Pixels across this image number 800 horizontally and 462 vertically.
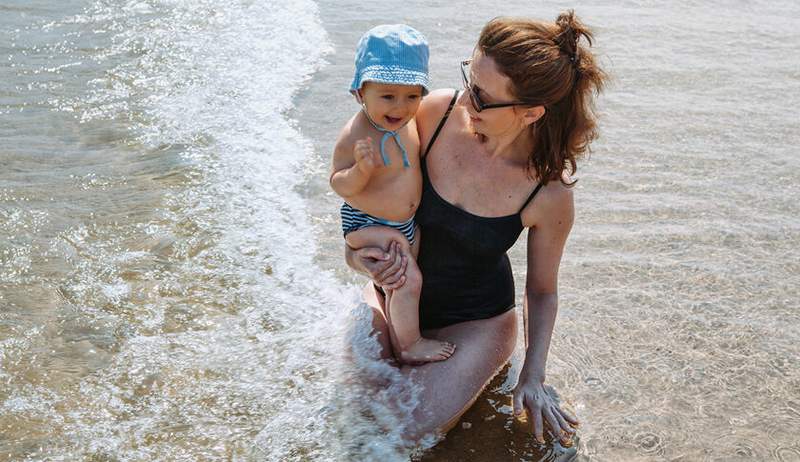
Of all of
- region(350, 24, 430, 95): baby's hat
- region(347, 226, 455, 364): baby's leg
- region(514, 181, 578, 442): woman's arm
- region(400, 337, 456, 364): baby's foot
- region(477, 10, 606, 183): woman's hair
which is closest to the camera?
region(477, 10, 606, 183): woman's hair

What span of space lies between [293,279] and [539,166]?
177cm

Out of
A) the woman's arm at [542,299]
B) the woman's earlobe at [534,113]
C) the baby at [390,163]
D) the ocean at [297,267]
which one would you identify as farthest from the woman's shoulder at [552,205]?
the ocean at [297,267]

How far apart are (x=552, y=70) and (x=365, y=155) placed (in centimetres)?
75

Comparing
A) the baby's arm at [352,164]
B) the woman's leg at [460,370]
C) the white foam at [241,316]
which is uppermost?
the baby's arm at [352,164]

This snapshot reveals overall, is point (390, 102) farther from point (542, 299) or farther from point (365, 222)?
point (542, 299)

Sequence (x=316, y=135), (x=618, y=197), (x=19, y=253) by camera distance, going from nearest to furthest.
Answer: (x=19, y=253) → (x=618, y=197) → (x=316, y=135)

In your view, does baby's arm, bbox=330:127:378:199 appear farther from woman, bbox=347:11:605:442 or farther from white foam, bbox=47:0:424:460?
white foam, bbox=47:0:424:460

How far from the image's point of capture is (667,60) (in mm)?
8016

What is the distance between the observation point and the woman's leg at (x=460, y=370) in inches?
139

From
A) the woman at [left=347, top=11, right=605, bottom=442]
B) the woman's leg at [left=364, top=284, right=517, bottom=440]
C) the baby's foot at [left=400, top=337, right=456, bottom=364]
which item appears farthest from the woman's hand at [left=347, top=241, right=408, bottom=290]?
the woman's leg at [left=364, top=284, right=517, bottom=440]

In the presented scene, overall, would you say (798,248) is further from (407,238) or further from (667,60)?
(667,60)

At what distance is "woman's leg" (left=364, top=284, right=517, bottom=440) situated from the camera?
353 cm

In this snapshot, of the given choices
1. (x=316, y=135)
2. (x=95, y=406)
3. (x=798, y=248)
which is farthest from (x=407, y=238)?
(x=316, y=135)

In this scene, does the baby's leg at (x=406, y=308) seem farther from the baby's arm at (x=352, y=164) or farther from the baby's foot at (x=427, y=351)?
the baby's arm at (x=352, y=164)
